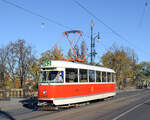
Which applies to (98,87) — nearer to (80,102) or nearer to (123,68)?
(80,102)

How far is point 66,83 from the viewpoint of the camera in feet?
46.7

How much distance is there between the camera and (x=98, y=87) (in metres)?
18.5

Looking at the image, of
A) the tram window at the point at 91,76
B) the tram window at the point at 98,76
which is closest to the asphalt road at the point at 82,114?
the tram window at the point at 91,76

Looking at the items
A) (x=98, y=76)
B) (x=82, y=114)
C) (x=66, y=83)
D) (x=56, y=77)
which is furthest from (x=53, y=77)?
(x=98, y=76)

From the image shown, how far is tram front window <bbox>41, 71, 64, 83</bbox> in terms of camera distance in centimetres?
1390

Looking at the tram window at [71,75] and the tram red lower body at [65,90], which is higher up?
the tram window at [71,75]

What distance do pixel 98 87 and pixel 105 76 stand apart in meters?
1.97

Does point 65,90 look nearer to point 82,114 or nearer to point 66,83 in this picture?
point 66,83

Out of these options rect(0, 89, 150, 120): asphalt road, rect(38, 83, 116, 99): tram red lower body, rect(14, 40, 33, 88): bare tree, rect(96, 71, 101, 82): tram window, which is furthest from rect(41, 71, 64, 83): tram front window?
rect(14, 40, 33, 88): bare tree

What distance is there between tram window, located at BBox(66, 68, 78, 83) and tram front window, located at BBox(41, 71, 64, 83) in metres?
0.49

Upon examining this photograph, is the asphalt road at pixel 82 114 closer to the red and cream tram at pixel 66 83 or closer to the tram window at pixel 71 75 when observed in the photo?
the red and cream tram at pixel 66 83

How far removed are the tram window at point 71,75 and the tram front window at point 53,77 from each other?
0.49 metres

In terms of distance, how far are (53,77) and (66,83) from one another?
91 centimetres

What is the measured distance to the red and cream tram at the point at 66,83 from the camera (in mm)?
13680
